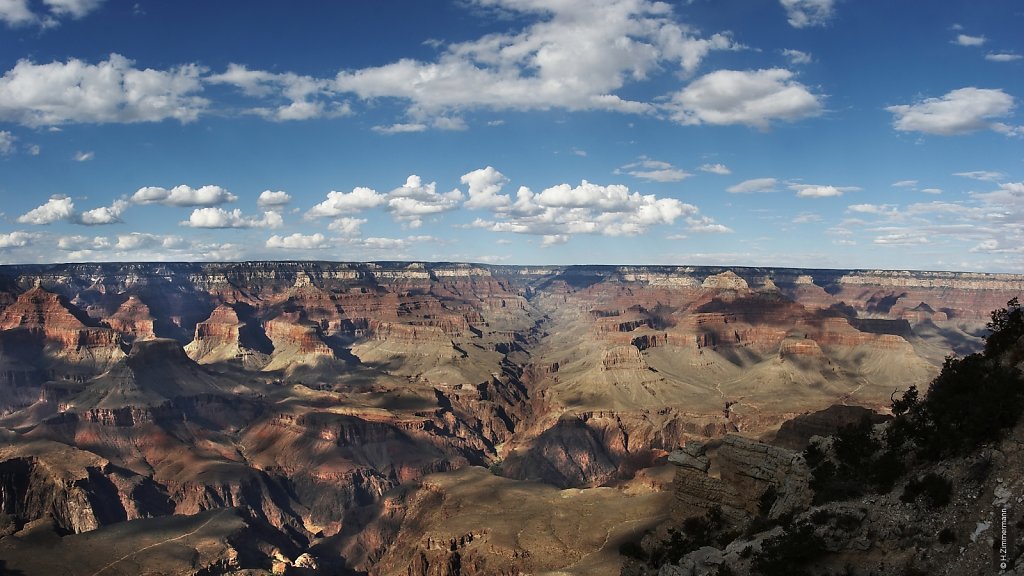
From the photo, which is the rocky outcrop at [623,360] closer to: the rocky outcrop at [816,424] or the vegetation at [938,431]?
Result: the rocky outcrop at [816,424]

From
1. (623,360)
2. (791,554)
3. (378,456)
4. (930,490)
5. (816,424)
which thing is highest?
(930,490)

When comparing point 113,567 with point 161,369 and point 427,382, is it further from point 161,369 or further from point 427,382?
point 427,382

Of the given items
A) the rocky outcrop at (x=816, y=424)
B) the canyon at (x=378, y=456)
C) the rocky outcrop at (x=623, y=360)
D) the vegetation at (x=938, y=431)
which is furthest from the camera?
the rocky outcrop at (x=623, y=360)

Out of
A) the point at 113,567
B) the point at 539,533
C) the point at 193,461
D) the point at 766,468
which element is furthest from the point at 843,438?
the point at 193,461

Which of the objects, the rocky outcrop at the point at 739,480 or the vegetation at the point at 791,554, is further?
the rocky outcrop at the point at 739,480

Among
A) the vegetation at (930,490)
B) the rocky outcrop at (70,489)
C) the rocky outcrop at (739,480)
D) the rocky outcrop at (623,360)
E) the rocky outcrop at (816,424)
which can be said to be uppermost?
the vegetation at (930,490)

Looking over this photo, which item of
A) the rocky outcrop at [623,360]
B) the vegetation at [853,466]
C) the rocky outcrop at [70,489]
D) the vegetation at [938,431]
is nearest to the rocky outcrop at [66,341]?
the rocky outcrop at [70,489]

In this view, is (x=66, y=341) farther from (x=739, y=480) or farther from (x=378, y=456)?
(x=739, y=480)

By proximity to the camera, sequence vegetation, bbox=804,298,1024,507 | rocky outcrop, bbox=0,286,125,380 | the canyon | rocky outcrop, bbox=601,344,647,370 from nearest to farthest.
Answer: vegetation, bbox=804,298,1024,507 < the canyon < rocky outcrop, bbox=0,286,125,380 < rocky outcrop, bbox=601,344,647,370

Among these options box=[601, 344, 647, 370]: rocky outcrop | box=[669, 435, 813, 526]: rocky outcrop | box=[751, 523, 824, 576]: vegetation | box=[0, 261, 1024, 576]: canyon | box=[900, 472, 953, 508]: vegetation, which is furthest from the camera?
box=[601, 344, 647, 370]: rocky outcrop

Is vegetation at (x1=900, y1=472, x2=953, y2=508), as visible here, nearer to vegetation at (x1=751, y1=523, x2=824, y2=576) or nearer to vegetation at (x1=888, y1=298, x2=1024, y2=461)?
vegetation at (x1=888, y1=298, x2=1024, y2=461)

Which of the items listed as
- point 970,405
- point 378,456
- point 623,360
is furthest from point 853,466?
point 623,360

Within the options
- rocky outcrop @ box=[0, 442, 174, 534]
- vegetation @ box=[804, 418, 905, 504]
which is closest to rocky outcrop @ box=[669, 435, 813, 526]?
vegetation @ box=[804, 418, 905, 504]
